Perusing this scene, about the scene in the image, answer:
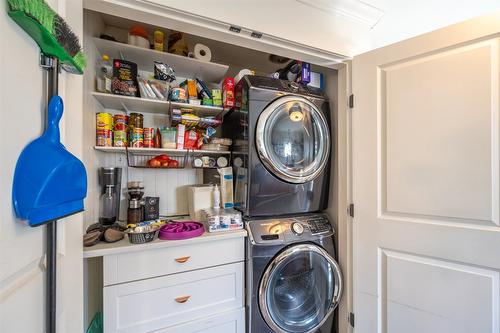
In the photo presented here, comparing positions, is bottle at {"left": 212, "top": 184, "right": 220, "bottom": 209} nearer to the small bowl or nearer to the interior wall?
the small bowl

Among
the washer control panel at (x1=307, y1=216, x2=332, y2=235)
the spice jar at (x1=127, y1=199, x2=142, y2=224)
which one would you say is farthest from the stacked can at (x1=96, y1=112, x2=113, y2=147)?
the washer control panel at (x1=307, y1=216, x2=332, y2=235)

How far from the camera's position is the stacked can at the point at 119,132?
4.30 ft

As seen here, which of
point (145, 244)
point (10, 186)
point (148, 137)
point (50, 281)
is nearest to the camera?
point (10, 186)

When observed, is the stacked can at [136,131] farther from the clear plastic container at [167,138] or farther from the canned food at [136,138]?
the clear plastic container at [167,138]

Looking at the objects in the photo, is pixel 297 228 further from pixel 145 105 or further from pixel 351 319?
pixel 145 105

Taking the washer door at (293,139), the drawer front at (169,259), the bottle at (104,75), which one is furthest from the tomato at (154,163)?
the washer door at (293,139)

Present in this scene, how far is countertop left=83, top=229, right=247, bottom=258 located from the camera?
0.96 metres

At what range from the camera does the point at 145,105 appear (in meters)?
1.43

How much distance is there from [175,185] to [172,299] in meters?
0.83

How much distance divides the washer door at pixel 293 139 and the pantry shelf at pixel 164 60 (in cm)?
57

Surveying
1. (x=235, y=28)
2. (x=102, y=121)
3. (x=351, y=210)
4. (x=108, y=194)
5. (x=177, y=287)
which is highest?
(x=235, y=28)

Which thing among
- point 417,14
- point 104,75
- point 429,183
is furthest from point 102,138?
point 417,14

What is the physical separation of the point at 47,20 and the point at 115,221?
1179 millimetres

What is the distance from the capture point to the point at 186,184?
67.8 inches
